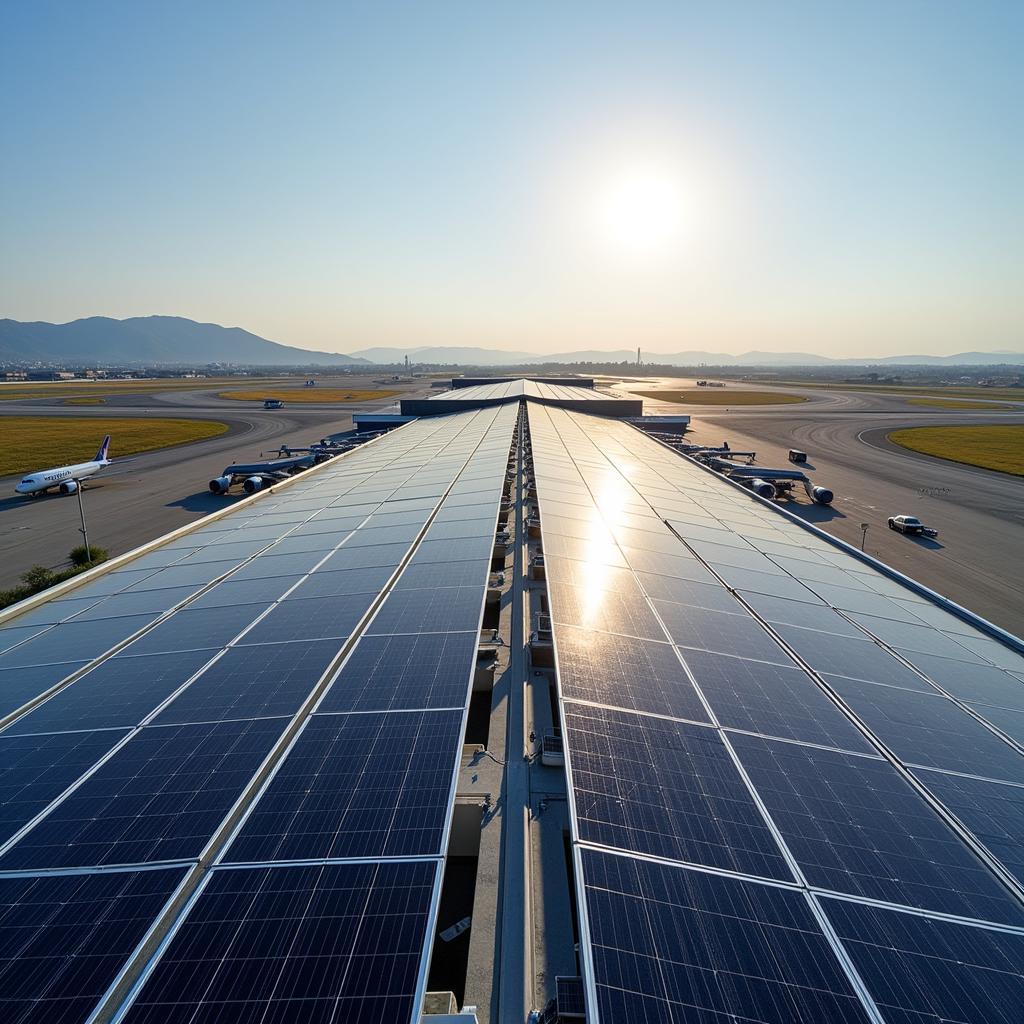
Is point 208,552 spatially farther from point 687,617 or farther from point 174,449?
point 174,449

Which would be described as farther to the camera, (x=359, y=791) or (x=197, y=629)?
(x=197, y=629)

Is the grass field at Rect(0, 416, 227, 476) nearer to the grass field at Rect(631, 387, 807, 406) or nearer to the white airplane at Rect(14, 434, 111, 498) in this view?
the white airplane at Rect(14, 434, 111, 498)

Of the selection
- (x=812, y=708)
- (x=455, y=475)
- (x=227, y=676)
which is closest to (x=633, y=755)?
(x=812, y=708)

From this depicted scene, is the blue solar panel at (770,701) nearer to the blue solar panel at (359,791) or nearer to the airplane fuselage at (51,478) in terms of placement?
the blue solar panel at (359,791)

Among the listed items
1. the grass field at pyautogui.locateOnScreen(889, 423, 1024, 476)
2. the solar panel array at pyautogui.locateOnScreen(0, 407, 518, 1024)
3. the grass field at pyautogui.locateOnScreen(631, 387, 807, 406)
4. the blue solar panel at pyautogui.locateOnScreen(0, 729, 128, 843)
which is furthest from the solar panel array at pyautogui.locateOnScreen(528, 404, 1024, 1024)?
the grass field at pyautogui.locateOnScreen(631, 387, 807, 406)

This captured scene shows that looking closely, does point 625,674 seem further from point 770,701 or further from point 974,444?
point 974,444

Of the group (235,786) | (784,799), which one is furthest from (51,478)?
(784,799)
